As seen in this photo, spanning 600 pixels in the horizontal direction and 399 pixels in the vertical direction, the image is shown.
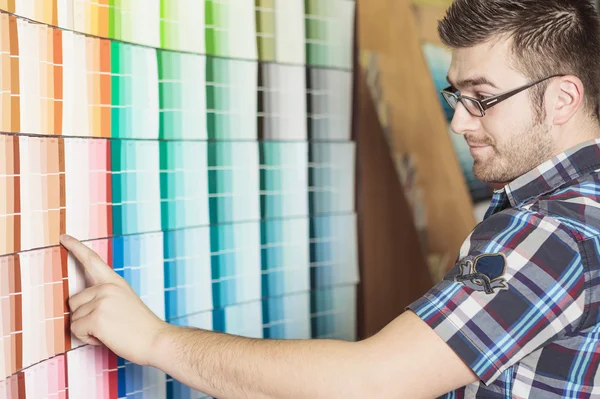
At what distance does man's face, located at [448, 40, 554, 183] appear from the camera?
3.30 ft

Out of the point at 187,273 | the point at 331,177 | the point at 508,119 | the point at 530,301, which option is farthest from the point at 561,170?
the point at 187,273

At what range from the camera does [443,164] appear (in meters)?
1.67

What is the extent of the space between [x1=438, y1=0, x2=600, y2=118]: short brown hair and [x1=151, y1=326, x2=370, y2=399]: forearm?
0.48 meters

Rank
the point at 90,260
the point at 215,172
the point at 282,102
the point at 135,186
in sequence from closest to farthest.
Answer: the point at 90,260
the point at 135,186
the point at 215,172
the point at 282,102

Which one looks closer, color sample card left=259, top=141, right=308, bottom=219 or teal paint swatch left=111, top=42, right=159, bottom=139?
teal paint swatch left=111, top=42, right=159, bottom=139

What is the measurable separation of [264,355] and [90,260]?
0.27m

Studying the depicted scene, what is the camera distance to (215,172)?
45.9 inches

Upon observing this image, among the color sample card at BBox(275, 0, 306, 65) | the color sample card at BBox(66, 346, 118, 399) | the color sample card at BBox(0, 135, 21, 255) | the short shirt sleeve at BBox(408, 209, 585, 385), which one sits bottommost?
the color sample card at BBox(66, 346, 118, 399)

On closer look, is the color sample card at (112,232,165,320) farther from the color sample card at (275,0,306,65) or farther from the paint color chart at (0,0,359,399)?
the color sample card at (275,0,306,65)

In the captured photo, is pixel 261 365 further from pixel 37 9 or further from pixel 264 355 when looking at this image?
pixel 37 9

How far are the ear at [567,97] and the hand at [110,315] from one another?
634 millimetres

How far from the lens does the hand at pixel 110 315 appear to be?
0.91 metres

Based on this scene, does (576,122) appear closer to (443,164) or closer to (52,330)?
(443,164)

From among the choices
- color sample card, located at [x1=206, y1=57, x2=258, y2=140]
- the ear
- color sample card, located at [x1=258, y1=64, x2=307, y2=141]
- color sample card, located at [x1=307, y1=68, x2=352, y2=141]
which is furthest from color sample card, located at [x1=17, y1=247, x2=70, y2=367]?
the ear
